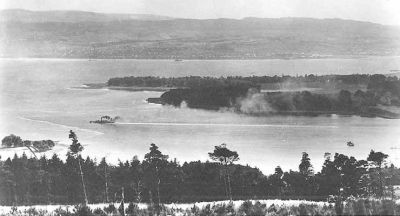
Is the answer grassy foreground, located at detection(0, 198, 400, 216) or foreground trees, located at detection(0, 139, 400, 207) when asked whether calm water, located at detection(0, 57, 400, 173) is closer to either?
foreground trees, located at detection(0, 139, 400, 207)

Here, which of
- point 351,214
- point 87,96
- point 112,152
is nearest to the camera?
point 351,214

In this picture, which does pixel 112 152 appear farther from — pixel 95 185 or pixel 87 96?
pixel 87 96

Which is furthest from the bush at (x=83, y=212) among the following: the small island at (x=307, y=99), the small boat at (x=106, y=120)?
the small island at (x=307, y=99)

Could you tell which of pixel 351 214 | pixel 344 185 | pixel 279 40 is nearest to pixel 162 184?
pixel 344 185

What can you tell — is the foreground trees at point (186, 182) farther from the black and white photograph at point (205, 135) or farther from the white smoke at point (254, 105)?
the white smoke at point (254, 105)

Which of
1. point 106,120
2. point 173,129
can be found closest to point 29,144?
point 106,120

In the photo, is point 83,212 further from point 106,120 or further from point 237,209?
point 106,120
